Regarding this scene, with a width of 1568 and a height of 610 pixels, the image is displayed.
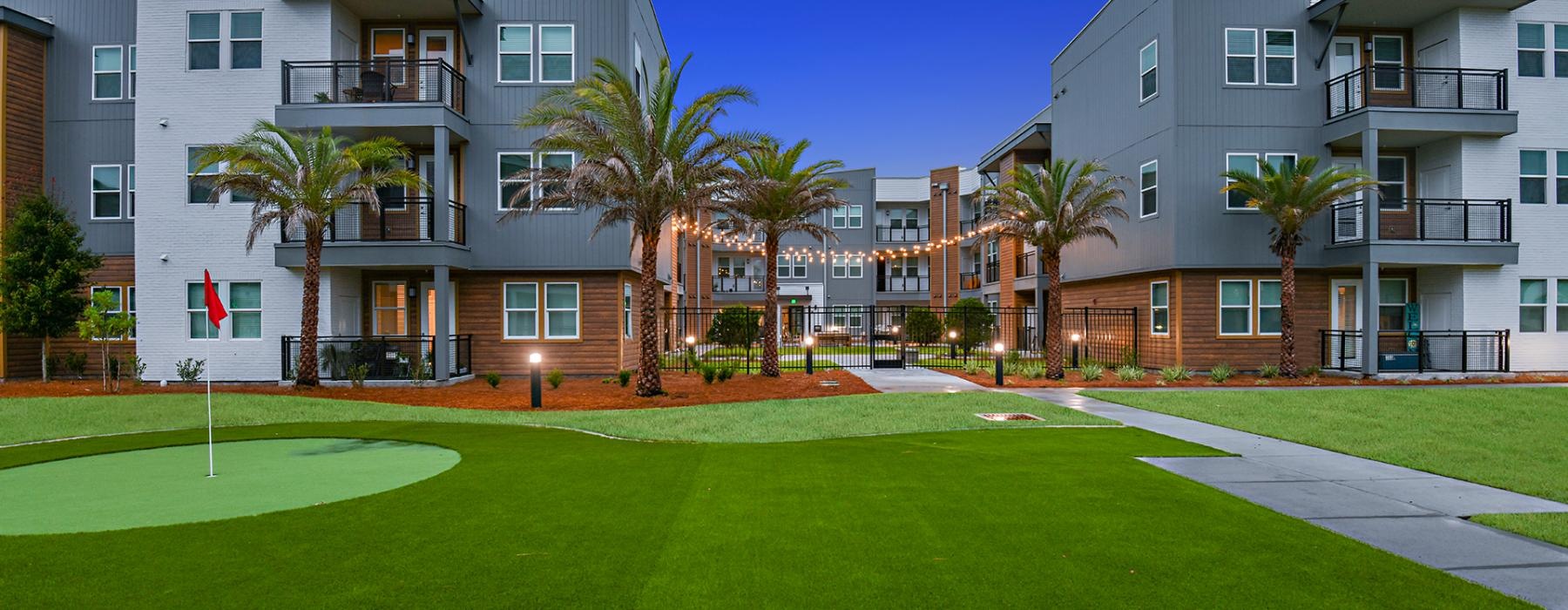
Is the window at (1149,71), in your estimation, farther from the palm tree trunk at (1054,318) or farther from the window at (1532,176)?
the window at (1532,176)

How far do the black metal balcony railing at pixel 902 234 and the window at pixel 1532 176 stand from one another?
94.3 feet

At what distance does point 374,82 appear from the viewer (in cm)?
2036

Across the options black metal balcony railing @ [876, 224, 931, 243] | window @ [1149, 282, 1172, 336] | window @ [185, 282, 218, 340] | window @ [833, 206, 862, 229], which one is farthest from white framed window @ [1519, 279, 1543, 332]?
window @ [185, 282, 218, 340]

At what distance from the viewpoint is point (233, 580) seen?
14.9 feet

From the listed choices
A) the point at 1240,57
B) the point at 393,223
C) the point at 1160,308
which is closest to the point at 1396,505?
the point at 1160,308

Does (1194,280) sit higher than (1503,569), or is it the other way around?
(1194,280)

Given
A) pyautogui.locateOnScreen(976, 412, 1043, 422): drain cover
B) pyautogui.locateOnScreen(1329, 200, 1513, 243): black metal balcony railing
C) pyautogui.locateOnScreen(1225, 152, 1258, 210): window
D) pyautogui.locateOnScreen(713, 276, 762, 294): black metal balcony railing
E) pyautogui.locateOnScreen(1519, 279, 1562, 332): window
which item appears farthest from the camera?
pyautogui.locateOnScreen(713, 276, 762, 294): black metal balcony railing

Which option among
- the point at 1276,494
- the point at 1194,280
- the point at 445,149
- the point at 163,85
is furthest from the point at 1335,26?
the point at 163,85

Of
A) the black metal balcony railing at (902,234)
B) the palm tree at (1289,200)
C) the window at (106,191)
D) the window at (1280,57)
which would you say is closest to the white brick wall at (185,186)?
the window at (106,191)

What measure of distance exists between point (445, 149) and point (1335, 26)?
24557 millimetres

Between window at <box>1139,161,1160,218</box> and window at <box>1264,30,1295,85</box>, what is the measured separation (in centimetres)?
378

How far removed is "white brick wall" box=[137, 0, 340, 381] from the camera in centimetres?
2031

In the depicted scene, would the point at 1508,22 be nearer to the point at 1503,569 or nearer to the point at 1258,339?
the point at 1258,339

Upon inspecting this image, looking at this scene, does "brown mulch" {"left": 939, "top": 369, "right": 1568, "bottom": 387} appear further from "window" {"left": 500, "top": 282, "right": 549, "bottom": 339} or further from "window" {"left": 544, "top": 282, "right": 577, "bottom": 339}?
"window" {"left": 500, "top": 282, "right": 549, "bottom": 339}
